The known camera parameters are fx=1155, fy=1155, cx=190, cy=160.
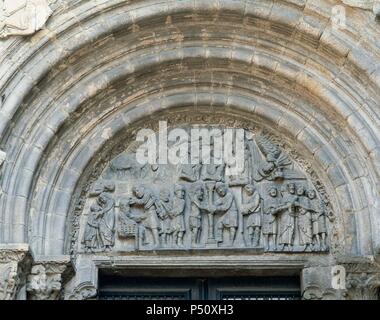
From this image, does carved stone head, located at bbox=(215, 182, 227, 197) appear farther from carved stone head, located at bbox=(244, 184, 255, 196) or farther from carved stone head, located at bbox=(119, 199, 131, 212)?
carved stone head, located at bbox=(119, 199, 131, 212)

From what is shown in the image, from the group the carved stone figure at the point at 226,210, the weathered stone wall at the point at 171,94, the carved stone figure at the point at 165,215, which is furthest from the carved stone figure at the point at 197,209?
the weathered stone wall at the point at 171,94

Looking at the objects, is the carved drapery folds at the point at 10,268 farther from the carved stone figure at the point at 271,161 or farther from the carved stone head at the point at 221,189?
the carved stone figure at the point at 271,161

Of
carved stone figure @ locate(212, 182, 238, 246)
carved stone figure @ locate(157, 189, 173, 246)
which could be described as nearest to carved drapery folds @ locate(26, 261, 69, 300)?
carved stone figure @ locate(157, 189, 173, 246)

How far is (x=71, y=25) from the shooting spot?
12672 millimetres

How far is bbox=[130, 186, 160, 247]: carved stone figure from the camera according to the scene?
13086 mm

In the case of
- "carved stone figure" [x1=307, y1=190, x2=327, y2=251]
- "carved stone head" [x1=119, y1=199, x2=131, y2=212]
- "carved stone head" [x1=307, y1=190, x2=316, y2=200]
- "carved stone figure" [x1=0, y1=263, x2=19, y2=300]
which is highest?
"carved stone head" [x1=307, y1=190, x2=316, y2=200]

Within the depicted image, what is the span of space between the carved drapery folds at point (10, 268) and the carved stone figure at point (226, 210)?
7.66 ft

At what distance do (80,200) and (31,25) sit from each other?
6.89 ft

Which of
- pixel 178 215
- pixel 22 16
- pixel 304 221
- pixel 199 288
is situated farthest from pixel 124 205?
pixel 22 16

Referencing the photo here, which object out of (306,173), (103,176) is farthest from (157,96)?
(306,173)

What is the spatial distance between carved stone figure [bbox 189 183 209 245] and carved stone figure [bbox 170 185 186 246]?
0.33ft

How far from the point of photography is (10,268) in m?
12.0

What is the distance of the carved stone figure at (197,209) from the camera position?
1307cm

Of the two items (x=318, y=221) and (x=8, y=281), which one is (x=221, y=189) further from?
(x=8, y=281)
